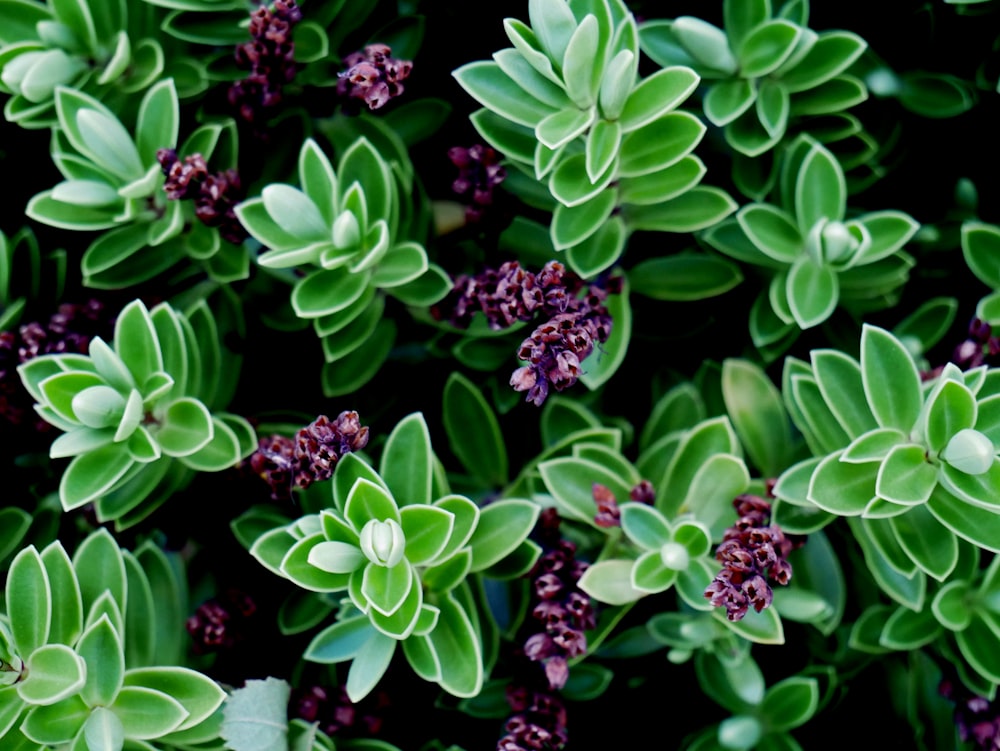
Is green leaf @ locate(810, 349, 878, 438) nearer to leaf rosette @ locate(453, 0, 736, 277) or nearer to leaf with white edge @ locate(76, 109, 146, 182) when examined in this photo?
leaf rosette @ locate(453, 0, 736, 277)

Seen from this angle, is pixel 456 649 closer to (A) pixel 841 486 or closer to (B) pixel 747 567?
(B) pixel 747 567

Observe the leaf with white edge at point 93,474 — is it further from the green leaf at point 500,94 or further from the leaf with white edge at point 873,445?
the leaf with white edge at point 873,445

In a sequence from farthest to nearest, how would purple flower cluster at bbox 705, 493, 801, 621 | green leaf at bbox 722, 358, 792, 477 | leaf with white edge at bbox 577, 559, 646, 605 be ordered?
green leaf at bbox 722, 358, 792, 477
leaf with white edge at bbox 577, 559, 646, 605
purple flower cluster at bbox 705, 493, 801, 621

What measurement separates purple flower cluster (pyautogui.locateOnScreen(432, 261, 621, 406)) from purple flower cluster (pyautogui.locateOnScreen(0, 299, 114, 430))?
745 millimetres

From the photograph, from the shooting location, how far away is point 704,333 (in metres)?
2.44

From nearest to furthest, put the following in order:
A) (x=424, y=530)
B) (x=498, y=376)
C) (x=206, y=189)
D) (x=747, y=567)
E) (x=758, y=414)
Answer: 1. (x=747, y=567)
2. (x=424, y=530)
3. (x=206, y=189)
4. (x=758, y=414)
5. (x=498, y=376)

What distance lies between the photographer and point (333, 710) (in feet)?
7.00

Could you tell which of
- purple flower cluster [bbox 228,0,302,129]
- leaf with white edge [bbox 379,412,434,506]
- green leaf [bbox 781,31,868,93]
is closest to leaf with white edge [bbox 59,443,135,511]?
leaf with white edge [bbox 379,412,434,506]

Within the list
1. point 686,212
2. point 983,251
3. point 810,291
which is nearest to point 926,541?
point 810,291

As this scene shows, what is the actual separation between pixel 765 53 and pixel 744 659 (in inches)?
48.9

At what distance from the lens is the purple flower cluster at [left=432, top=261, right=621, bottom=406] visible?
1793mm

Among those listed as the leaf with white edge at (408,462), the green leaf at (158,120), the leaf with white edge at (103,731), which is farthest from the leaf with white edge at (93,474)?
the green leaf at (158,120)

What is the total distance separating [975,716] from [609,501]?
0.84 m

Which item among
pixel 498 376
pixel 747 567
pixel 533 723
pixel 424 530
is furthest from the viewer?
pixel 498 376
